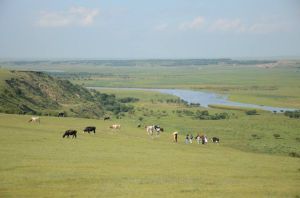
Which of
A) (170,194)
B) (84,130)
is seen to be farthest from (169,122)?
(170,194)

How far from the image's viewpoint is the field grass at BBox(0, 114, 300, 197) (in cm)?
2053

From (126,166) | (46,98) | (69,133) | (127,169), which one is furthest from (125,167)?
(46,98)

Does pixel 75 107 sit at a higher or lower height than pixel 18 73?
lower

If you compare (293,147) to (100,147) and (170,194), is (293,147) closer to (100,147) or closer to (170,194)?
(100,147)

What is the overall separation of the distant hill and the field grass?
2584 centimetres

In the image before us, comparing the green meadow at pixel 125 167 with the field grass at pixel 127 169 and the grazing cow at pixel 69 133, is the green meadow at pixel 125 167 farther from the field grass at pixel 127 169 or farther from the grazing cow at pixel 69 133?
the grazing cow at pixel 69 133

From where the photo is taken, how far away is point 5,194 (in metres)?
18.5

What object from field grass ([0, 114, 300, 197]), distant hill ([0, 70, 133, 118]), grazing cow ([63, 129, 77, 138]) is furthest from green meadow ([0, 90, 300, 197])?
distant hill ([0, 70, 133, 118])

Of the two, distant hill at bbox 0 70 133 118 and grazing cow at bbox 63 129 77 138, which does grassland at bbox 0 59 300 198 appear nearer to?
grazing cow at bbox 63 129 77 138

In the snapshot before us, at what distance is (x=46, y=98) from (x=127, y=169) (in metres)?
55.8

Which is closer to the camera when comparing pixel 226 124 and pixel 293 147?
pixel 293 147

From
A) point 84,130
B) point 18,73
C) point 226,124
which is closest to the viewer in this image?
point 84,130

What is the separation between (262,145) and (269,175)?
1988 centimetres

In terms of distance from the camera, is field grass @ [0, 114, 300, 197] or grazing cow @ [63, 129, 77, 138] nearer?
field grass @ [0, 114, 300, 197]
